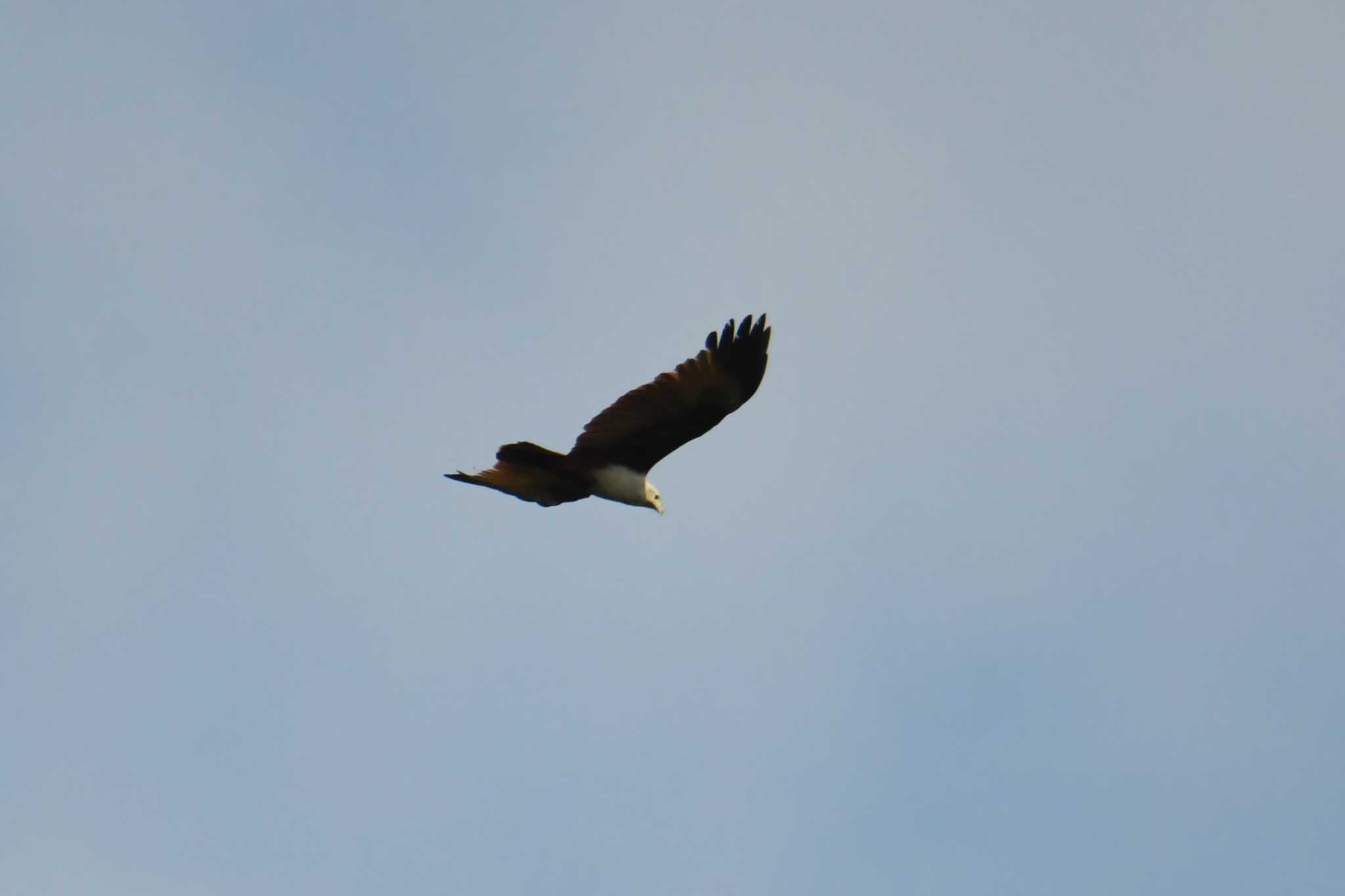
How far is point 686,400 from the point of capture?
3142cm

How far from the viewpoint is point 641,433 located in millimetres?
31625

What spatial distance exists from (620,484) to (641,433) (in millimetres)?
558

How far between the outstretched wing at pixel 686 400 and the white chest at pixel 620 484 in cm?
12

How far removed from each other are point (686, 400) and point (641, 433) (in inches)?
21.5

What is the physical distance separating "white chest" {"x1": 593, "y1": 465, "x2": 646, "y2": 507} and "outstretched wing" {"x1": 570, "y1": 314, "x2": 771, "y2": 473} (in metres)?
0.12

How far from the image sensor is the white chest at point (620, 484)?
3183 cm

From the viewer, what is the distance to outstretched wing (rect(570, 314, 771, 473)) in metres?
31.3

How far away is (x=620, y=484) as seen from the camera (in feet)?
105

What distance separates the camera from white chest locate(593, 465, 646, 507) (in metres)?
31.8

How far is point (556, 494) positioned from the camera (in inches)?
1254

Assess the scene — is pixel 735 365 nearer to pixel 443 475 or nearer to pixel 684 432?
pixel 684 432

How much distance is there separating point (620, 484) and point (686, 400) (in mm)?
1070

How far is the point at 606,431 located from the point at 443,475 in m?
1.56

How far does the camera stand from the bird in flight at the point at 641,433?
31.3 meters
